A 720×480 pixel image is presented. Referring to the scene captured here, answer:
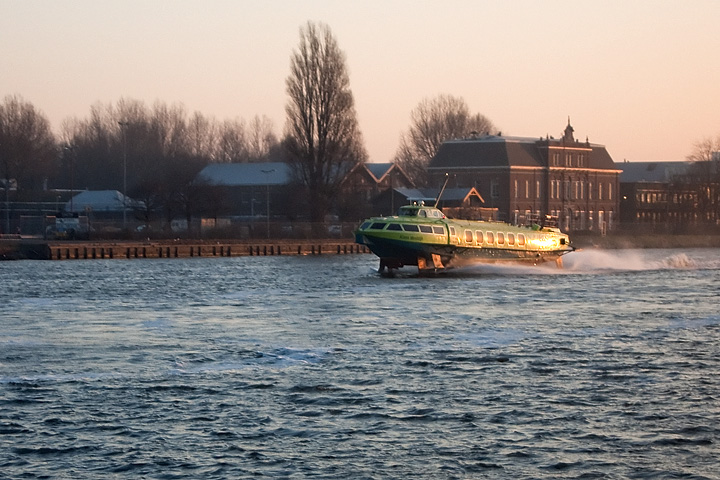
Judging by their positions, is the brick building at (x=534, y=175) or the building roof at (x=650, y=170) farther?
the building roof at (x=650, y=170)

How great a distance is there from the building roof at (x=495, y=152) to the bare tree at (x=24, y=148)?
46.0 metres

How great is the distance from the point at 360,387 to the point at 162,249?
64.7 m

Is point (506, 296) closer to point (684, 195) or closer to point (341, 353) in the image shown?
point (341, 353)

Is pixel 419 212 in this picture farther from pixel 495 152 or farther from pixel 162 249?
pixel 495 152

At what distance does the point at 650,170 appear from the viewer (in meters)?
193

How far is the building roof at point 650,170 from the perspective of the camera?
187875mm

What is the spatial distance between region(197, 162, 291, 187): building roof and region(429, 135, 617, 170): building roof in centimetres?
1832

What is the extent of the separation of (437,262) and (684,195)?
10383cm

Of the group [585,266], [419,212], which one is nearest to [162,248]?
[585,266]

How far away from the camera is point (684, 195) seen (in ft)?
Answer: 513

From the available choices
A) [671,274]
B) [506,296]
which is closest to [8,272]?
[506,296]

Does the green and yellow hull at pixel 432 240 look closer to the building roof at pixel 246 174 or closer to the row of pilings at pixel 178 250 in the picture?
the row of pilings at pixel 178 250

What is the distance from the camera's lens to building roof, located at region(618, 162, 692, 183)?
616 ft

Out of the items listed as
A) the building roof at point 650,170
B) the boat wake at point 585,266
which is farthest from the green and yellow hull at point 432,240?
the building roof at point 650,170
